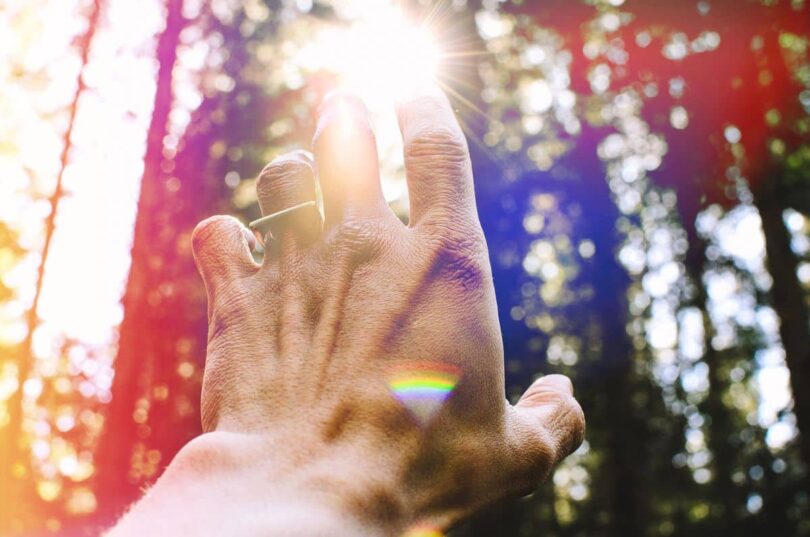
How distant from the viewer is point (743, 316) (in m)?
20.0

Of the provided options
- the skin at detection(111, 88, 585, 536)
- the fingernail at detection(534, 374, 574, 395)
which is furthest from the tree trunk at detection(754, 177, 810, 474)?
the skin at detection(111, 88, 585, 536)

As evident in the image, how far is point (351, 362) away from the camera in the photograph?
63.0 inches

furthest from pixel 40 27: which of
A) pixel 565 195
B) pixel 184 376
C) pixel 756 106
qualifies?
pixel 756 106

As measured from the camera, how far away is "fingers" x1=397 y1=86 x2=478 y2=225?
5.77 feet

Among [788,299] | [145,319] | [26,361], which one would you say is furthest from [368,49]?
[26,361]

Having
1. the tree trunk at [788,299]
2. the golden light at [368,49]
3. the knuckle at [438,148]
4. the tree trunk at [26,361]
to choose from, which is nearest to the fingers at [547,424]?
the knuckle at [438,148]

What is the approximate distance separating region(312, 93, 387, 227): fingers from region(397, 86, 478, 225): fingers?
0.28 feet

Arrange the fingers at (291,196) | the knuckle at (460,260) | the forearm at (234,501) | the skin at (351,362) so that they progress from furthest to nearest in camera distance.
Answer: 1. the fingers at (291,196)
2. the knuckle at (460,260)
3. the skin at (351,362)
4. the forearm at (234,501)

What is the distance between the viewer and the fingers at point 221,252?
1832mm

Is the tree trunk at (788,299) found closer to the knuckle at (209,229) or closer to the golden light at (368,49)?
the golden light at (368,49)

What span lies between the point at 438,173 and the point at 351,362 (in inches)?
19.5

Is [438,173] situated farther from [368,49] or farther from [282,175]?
[368,49]

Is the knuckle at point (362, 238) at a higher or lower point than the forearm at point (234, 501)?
higher

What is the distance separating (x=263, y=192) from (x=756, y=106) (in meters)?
13.9
